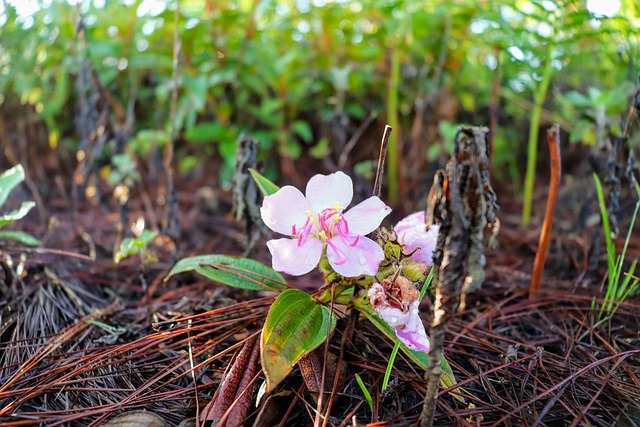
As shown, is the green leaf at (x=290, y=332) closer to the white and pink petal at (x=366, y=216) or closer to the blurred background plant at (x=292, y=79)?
the white and pink petal at (x=366, y=216)

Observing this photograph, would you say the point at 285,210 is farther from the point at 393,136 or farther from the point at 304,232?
the point at 393,136

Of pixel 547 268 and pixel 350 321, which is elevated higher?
pixel 350 321

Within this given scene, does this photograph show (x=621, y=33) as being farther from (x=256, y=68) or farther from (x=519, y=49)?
(x=256, y=68)

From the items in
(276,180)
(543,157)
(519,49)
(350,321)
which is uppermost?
(519,49)

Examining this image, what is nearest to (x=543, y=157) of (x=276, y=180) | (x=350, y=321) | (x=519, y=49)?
(x=519, y=49)

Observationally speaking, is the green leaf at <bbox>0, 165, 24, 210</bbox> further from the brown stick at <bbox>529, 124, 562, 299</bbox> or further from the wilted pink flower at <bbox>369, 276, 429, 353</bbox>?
the brown stick at <bbox>529, 124, 562, 299</bbox>

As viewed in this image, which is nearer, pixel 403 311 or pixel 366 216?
pixel 403 311

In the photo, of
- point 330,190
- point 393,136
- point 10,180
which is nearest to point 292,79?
point 393,136
